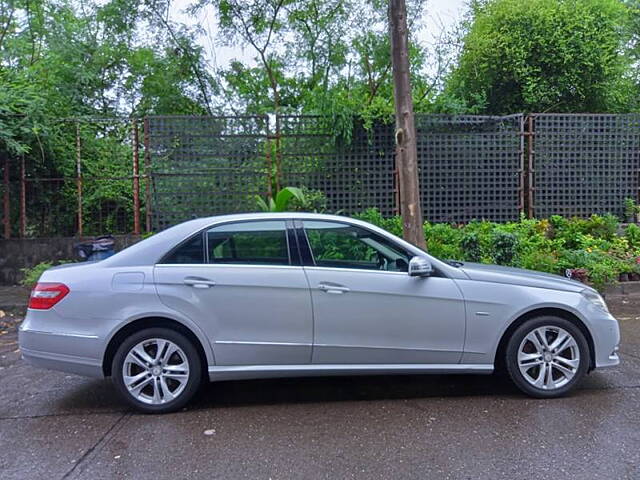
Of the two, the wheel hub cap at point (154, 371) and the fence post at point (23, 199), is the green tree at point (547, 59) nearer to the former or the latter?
the fence post at point (23, 199)

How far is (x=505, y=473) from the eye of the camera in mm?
3131

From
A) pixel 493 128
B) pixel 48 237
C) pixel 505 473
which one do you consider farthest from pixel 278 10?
pixel 505 473

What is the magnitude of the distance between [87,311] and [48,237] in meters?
6.78

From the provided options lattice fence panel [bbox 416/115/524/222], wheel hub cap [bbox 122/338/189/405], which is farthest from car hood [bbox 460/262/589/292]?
lattice fence panel [bbox 416/115/524/222]

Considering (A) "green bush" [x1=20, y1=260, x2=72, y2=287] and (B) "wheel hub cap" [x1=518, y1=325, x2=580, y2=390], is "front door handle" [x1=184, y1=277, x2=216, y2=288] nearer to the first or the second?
(B) "wheel hub cap" [x1=518, y1=325, x2=580, y2=390]

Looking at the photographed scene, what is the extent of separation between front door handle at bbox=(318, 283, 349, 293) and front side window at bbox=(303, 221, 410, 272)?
212mm

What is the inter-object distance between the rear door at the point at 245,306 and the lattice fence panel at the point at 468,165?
6.63m

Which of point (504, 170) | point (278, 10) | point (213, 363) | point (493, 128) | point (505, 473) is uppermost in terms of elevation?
point (278, 10)

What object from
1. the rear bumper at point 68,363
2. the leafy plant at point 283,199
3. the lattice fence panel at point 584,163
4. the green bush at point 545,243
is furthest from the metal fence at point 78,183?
the lattice fence panel at point 584,163

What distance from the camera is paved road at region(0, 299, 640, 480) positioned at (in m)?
3.25

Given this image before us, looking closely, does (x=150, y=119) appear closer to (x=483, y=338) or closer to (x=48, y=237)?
(x=48, y=237)

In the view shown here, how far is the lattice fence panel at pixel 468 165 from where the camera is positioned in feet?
33.9

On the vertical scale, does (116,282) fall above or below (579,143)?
below

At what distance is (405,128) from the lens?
765 cm
